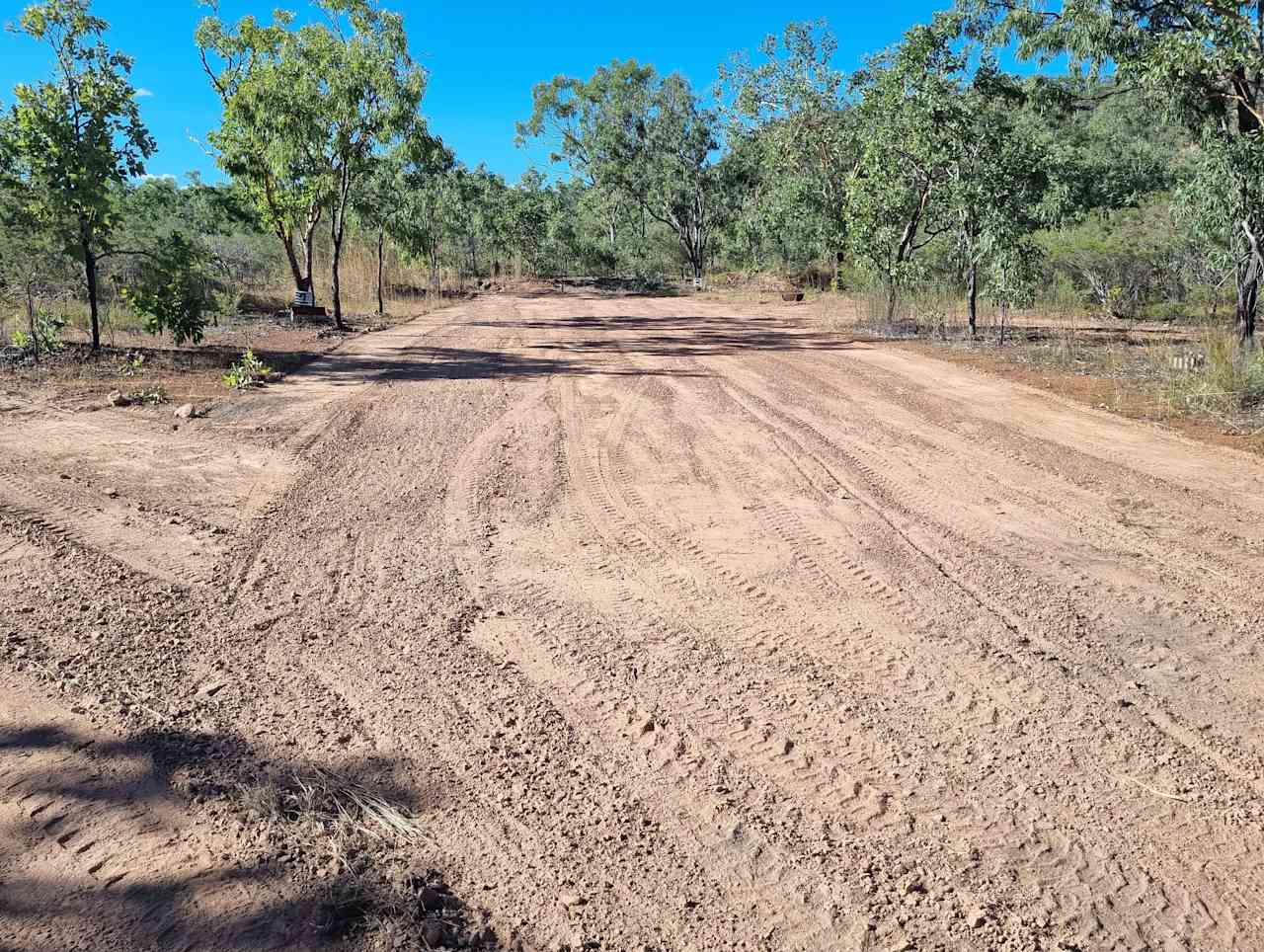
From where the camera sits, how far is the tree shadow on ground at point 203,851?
2248 mm

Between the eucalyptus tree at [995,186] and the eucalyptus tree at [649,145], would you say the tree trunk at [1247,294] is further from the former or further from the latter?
the eucalyptus tree at [649,145]

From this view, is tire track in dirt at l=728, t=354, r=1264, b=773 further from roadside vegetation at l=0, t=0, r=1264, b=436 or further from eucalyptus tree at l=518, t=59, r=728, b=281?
eucalyptus tree at l=518, t=59, r=728, b=281

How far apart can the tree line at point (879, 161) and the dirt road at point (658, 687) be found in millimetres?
5217

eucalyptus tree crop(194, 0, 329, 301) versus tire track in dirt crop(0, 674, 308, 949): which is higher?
eucalyptus tree crop(194, 0, 329, 301)

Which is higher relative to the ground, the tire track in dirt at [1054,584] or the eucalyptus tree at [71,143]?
the eucalyptus tree at [71,143]

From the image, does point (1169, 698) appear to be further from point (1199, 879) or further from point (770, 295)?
point (770, 295)

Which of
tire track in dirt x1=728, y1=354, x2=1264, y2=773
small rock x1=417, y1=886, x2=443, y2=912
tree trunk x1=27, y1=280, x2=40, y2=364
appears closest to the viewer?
small rock x1=417, y1=886, x2=443, y2=912

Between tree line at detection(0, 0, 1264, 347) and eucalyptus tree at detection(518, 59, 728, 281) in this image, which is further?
eucalyptus tree at detection(518, 59, 728, 281)

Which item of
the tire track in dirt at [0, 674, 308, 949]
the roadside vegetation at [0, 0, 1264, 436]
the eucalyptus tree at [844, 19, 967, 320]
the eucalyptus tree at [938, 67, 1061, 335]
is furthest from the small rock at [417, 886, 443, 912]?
the eucalyptus tree at [844, 19, 967, 320]

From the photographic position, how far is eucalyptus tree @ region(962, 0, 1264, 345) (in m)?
10.2

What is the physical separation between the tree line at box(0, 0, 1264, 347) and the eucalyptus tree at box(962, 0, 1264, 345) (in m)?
0.03

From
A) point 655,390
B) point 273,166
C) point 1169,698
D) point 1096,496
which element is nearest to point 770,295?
point 273,166

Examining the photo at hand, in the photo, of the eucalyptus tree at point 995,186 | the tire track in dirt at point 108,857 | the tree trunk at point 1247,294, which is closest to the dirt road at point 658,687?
the tire track in dirt at point 108,857

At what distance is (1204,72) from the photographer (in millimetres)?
10508
